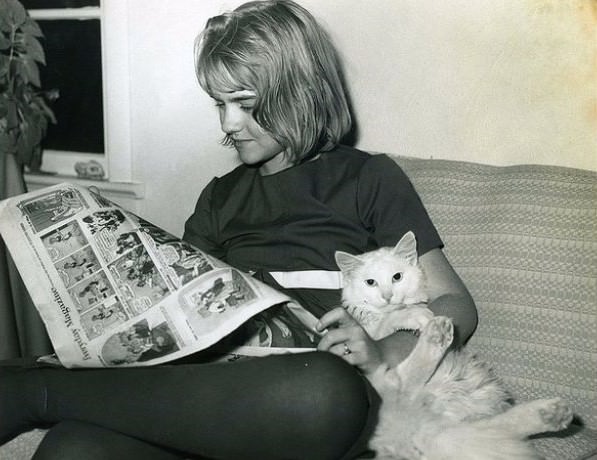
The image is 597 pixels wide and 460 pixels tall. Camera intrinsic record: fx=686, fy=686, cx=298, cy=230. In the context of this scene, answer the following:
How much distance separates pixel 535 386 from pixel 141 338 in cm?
63

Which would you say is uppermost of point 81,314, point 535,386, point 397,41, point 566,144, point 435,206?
point 397,41

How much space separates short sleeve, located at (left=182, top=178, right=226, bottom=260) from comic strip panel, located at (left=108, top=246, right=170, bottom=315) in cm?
30

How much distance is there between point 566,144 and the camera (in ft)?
Answer: 4.33

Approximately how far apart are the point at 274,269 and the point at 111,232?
307mm

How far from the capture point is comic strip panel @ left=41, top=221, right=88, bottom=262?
109 centimetres

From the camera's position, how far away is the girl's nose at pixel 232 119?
1.24 meters

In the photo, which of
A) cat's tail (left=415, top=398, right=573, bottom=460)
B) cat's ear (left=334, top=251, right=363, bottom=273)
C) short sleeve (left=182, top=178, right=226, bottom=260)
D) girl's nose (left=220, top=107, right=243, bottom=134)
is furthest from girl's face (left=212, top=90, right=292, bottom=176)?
cat's tail (left=415, top=398, right=573, bottom=460)

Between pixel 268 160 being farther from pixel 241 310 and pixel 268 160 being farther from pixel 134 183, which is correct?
pixel 134 183

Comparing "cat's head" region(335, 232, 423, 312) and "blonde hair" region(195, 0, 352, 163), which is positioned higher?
"blonde hair" region(195, 0, 352, 163)

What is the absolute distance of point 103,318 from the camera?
103 centimetres

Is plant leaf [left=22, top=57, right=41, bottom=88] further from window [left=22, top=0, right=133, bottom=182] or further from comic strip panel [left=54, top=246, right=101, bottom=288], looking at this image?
comic strip panel [left=54, top=246, right=101, bottom=288]

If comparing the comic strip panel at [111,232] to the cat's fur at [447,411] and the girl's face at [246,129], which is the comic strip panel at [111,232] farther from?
the cat's fur at [447,411]

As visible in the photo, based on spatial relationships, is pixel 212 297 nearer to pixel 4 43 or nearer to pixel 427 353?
pixel 427 353

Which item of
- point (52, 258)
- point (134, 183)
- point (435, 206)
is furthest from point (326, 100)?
point (134, 183)
